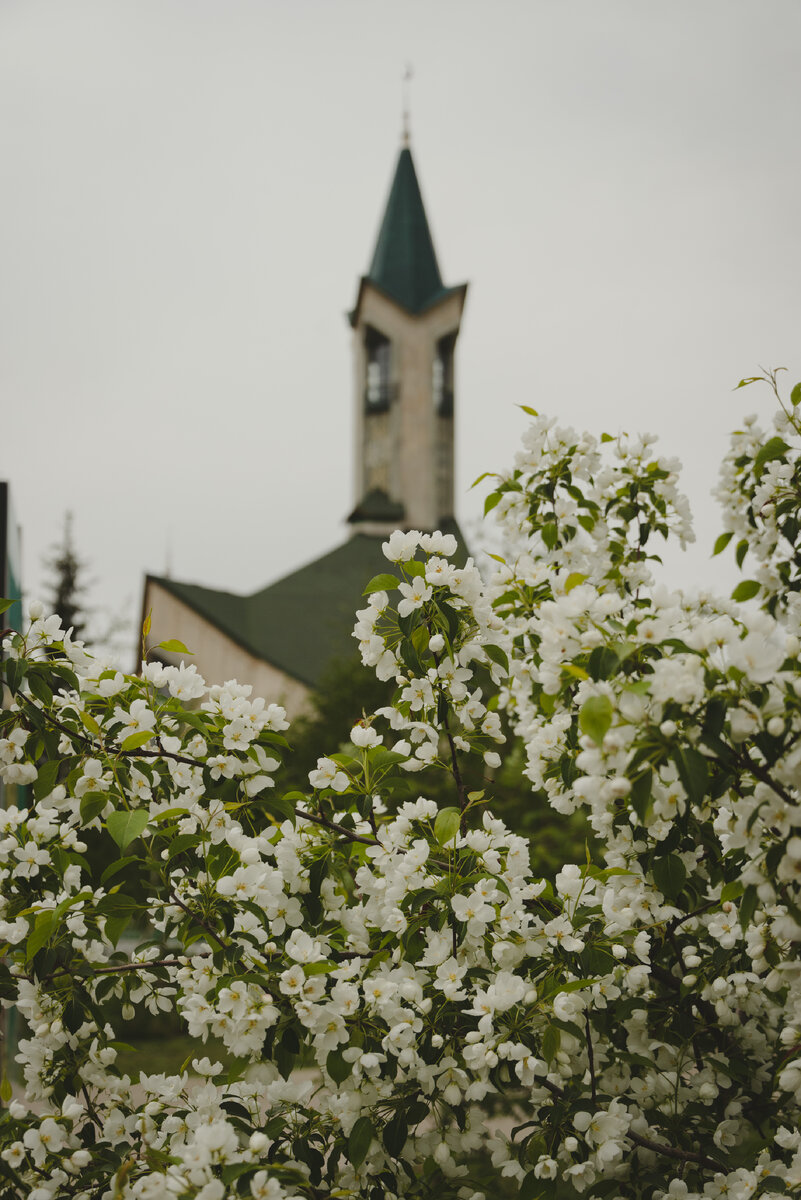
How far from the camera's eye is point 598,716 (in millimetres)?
1299

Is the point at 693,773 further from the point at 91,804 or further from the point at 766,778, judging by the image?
the point at 91,804

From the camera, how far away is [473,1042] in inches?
67.9

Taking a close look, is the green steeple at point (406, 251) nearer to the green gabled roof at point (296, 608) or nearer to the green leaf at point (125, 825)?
the green gabled roof at point (296, 608)

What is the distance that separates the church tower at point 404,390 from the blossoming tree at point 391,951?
17.9 metres

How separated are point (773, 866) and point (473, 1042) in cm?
69

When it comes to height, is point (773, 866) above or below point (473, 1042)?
above

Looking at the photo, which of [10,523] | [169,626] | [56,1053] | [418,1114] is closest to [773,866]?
[418,1114]

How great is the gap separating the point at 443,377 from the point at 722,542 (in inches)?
762

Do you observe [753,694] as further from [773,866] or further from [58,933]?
[58,933]

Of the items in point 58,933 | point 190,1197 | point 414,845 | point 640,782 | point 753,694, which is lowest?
point 190,1197

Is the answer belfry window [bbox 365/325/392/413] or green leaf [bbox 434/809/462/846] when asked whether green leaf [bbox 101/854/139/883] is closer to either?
green leaf [bbox 434/809/462/846]

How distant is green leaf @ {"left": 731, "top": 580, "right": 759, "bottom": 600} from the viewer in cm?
170

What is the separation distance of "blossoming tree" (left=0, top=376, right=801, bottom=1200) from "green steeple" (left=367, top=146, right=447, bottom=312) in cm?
2019

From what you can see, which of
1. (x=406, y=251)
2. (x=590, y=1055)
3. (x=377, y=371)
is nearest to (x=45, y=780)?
(x=590, y=1055)
